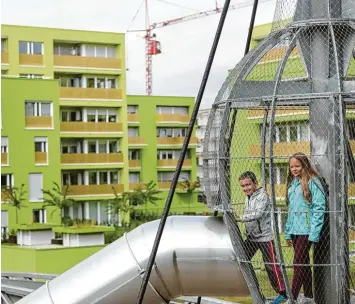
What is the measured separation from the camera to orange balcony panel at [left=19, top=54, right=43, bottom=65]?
1763 inches

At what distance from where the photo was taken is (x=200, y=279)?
8.09 meters

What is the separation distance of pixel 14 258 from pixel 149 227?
59.5 ft

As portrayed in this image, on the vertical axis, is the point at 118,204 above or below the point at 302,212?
below

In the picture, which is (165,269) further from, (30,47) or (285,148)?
(30,47)

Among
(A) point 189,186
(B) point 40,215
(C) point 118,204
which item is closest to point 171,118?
(A) point 189,186

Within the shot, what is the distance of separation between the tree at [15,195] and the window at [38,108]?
10.8 ft

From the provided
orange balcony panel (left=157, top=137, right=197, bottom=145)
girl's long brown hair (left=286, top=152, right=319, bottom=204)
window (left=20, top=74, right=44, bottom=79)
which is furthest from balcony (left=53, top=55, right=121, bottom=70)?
girl's long brown hair (left=286, top=152, right=319, bottom=204)

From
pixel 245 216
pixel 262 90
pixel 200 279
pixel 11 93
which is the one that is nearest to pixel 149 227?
pixel 200 279

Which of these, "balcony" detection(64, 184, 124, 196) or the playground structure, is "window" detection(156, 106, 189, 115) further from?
the playground structure

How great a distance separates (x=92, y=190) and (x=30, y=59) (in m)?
6.94

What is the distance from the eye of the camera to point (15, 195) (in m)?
41.6

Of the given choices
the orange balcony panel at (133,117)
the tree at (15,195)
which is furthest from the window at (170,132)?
the tree at (15,195)

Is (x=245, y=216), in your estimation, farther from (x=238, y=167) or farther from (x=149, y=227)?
(x=149, y=227)

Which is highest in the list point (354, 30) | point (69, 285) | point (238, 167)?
point (354, 30)
